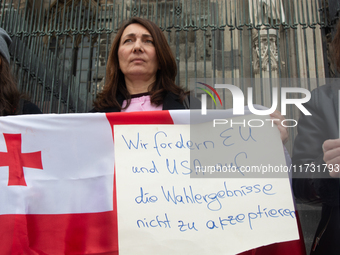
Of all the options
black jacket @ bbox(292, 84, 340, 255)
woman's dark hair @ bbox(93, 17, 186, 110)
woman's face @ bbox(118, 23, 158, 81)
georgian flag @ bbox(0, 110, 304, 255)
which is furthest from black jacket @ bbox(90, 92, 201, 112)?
black jacket @ bbox(292, 84, 340, 255)

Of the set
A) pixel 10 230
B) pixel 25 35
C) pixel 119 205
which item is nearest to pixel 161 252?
pixel 119 205

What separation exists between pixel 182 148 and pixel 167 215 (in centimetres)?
34

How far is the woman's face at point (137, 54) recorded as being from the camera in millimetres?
2023

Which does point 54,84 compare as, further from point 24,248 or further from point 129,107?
point 24,248

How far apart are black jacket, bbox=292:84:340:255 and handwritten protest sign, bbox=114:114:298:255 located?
0.34ft

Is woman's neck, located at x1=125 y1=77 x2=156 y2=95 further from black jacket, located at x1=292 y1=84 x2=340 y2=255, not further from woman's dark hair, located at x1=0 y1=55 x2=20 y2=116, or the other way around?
black jacket, located at x1=292 y1=84 x2=340 y2=255

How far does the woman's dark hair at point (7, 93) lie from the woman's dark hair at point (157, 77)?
556 mm

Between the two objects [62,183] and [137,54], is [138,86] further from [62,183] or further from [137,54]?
[62,183]

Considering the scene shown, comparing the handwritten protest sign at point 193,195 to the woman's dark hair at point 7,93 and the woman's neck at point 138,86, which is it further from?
the woman's dark hair at point 7,93

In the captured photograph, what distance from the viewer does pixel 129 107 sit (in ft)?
6.49

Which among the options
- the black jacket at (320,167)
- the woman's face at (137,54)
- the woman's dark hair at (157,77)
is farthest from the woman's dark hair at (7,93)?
the black jacket at (320,167)

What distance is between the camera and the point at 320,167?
4.41 feet

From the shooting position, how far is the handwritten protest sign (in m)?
1.37

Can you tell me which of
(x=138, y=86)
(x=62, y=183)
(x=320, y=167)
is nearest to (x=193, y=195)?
(x=320, y=167)
